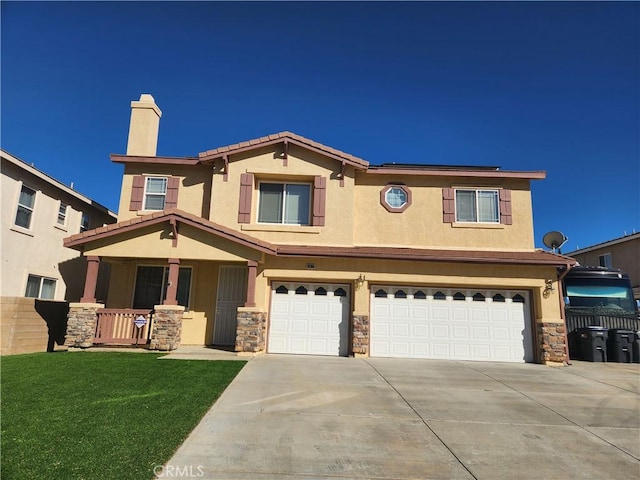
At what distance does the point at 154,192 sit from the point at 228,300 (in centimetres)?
458

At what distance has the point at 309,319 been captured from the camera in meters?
12.9

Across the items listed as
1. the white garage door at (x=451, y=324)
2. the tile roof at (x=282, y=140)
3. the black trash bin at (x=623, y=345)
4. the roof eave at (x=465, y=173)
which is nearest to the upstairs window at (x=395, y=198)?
the roof eave at (x=465, y=173)

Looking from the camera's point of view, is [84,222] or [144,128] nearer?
[144,128]

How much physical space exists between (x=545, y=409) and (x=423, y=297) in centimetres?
584

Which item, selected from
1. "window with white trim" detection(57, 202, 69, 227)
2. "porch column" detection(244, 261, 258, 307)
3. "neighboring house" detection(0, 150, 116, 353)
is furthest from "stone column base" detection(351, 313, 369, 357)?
"window with white trim" detection(57, 202, 69, 227)

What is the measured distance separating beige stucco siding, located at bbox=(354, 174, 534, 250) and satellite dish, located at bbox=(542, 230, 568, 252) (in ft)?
9.34

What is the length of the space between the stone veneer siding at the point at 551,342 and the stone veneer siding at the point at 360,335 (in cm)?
525

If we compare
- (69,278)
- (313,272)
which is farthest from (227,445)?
(69,278)

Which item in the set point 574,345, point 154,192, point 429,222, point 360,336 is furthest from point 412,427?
point 154,192

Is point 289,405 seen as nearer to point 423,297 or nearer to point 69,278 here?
point 423,297

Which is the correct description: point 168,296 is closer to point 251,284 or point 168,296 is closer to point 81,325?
point 251,284

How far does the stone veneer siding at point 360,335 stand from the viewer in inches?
490

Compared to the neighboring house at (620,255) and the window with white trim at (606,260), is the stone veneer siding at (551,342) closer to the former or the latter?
the neighboring house at (620,255)

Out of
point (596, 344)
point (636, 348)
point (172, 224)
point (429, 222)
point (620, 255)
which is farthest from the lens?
point (620, 255)
